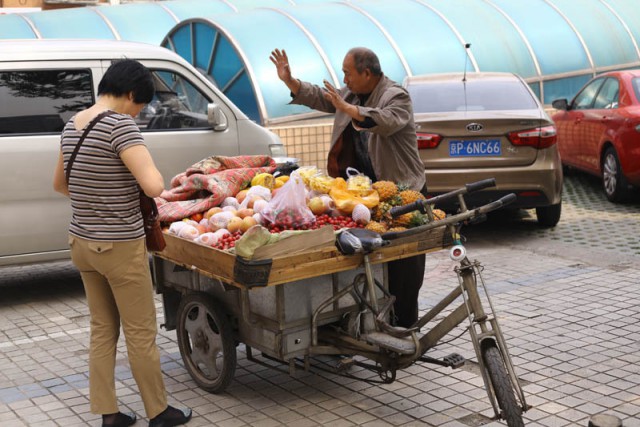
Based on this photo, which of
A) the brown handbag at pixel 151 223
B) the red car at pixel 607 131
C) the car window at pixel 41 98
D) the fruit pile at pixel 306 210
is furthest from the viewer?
the red car at pixel 607 131

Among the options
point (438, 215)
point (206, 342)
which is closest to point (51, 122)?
point (206, 342)

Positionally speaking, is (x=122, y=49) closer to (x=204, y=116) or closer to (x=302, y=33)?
(x=204, y=116)

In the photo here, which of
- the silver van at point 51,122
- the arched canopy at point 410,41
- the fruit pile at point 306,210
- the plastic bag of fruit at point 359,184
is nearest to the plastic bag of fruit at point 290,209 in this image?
the fruit pile at point 306,210

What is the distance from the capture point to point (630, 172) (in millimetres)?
11117

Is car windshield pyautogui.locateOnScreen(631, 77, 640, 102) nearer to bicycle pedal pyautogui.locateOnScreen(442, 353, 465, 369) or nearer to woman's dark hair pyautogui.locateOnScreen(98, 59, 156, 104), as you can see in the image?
bicycle pedal pyautogui.locateOnScreen(442, 353, 465, 369)

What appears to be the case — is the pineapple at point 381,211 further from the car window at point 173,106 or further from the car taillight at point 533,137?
the car taillight at point 533,137

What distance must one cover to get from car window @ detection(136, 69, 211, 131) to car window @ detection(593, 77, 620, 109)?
5.69 m

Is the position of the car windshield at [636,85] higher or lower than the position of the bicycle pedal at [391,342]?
higher

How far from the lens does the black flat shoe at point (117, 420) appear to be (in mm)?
5047

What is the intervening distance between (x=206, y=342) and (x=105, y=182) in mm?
1328

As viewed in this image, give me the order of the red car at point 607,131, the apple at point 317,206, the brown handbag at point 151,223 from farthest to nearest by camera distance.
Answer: the red car at point 607,131, the apple at point 317,206, the brown handbag at point 151,223

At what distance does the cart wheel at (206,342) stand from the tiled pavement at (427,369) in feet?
0.35

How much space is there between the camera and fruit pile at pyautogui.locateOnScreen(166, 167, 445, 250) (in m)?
5.13

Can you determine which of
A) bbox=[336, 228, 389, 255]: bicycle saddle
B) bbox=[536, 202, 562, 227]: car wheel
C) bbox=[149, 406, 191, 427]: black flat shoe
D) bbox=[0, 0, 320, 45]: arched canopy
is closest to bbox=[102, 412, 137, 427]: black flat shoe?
bbox=[149, 406, 191, 427]: black flat shoe
